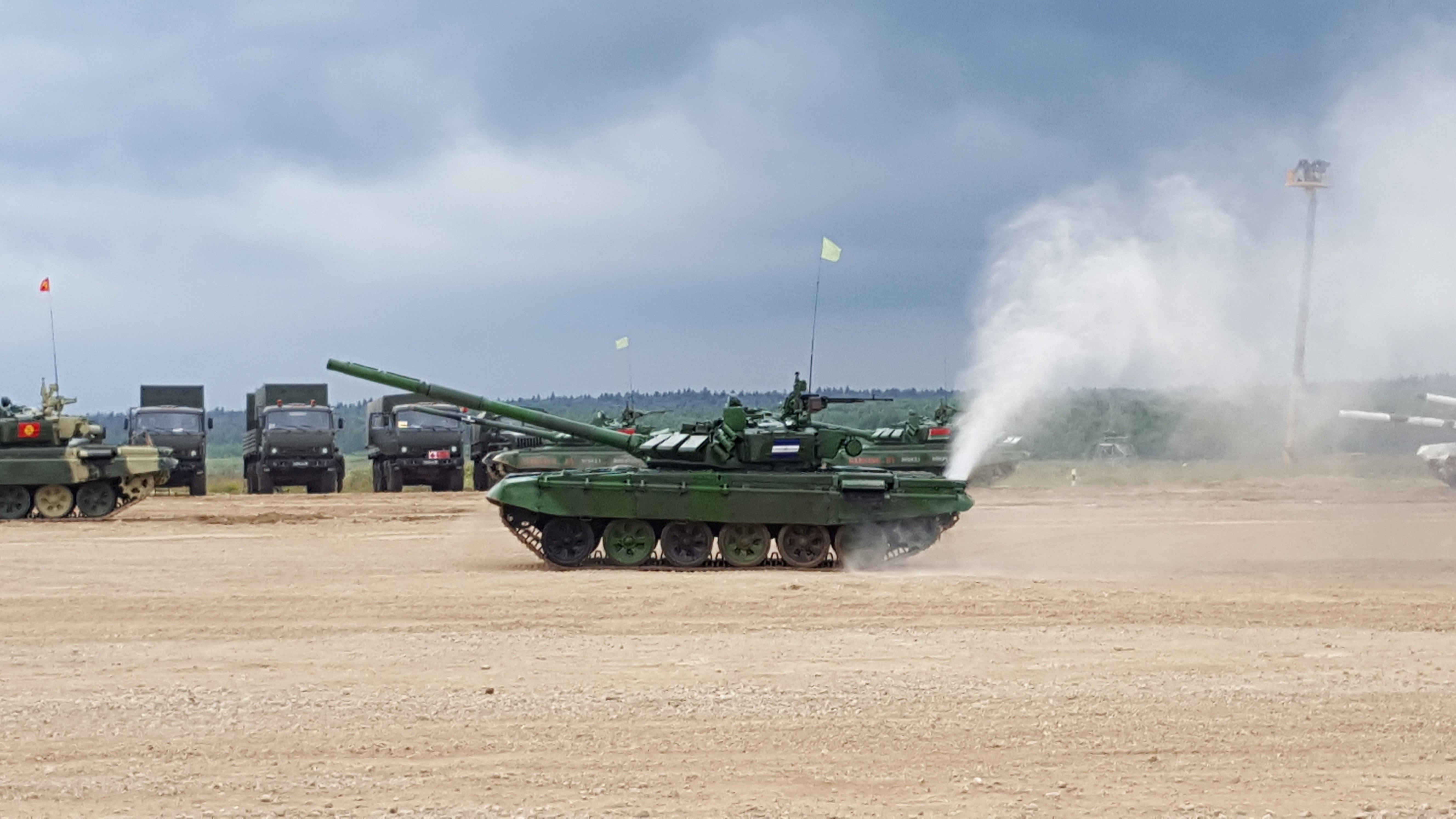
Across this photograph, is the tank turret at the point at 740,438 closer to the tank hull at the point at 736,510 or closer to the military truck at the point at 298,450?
the tank hull at the point at 736,510

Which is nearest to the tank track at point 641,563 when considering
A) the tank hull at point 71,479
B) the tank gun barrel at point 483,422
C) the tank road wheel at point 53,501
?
the tank gun barrel at point 483,422

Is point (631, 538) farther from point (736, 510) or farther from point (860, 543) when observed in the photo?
point (860, 543)

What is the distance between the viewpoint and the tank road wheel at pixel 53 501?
34.0 metres

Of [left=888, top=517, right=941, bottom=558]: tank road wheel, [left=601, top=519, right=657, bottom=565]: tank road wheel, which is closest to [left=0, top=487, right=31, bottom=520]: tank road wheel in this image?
[left=601, top=519, right=657, bottom=565]: tank road wheel

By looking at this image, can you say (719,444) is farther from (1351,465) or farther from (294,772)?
(1351,465)

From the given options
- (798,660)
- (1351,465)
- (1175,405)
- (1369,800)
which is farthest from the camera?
(1175,405)

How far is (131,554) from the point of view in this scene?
25.7 meters

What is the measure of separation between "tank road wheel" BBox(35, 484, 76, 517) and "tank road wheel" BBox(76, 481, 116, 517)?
24cm

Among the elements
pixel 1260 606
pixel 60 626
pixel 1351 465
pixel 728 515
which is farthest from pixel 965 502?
pixel 1351 465

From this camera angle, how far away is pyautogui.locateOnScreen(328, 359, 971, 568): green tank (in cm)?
2258

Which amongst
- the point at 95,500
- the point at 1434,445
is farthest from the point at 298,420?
the point at 1434,445

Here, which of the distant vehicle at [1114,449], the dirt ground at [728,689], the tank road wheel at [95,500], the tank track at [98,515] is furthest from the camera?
the distant vehicle at [1114,449]

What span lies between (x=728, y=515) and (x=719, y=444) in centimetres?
119

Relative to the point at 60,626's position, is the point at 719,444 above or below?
above
